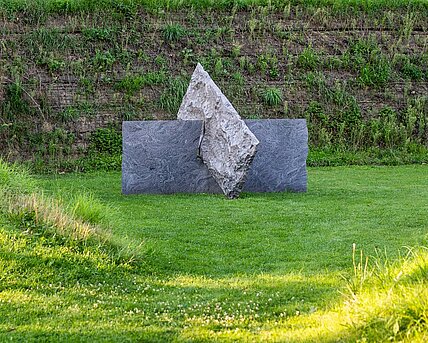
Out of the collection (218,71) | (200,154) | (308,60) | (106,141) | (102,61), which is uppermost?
(308,60)

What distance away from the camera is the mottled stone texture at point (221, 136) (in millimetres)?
10492

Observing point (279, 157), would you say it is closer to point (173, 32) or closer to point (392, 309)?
point (173, 32)

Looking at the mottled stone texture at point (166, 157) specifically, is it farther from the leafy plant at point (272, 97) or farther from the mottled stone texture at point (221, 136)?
the leafy plant at point (272, 97)

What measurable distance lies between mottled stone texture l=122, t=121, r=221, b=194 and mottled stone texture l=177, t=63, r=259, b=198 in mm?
224

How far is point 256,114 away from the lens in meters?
16.4

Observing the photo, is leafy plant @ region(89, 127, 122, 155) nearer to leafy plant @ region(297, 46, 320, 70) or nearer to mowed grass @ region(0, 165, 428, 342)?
mowed grass @ region(0, 165, 428, 342)

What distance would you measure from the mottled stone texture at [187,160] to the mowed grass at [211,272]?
4.19 feet

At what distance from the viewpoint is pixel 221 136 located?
10953 millimetres

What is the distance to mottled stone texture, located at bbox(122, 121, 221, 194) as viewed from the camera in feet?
37.2

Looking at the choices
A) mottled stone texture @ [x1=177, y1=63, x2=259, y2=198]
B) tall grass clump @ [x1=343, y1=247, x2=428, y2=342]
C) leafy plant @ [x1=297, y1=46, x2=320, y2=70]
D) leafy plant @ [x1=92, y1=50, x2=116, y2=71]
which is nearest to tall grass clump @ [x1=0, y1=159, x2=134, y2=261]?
tall grass clump @ [x1=343, y1=247, x2=428, y2=342]

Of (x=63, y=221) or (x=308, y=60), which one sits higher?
(x=308, y=60)

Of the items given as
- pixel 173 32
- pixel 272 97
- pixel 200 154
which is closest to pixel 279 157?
pixel 200 154

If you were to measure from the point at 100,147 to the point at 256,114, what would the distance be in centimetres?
379

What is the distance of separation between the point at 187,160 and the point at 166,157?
0.35 metres
